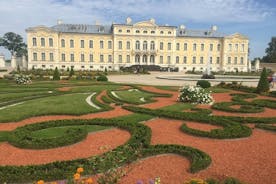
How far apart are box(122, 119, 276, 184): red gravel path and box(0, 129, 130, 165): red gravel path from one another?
0.84 meters

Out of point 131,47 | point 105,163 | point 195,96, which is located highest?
point 131,47

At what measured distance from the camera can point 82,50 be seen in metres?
52.8

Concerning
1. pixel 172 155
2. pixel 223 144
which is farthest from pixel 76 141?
pixel 223 144

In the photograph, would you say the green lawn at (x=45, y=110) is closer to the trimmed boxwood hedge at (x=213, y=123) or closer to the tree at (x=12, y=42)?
the trimmed boxwood hedge at (x=213, y=123)

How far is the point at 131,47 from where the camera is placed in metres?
53.3

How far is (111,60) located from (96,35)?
599 cm

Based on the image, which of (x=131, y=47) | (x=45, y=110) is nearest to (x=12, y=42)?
(x=131, y=47)

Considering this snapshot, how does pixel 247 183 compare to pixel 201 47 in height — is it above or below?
below

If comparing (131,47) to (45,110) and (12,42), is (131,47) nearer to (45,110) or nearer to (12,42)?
(12,42)

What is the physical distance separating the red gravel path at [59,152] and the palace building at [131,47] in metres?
46.4

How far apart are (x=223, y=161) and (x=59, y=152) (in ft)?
10.2

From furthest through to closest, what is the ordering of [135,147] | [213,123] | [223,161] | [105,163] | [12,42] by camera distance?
[12,42] < [213,123] < [135,147] < [223,161] < [105,163]

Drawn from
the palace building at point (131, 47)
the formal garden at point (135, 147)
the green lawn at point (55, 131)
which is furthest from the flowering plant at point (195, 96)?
the palace building at point (131, 47)

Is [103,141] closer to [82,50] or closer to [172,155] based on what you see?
[172,155]
